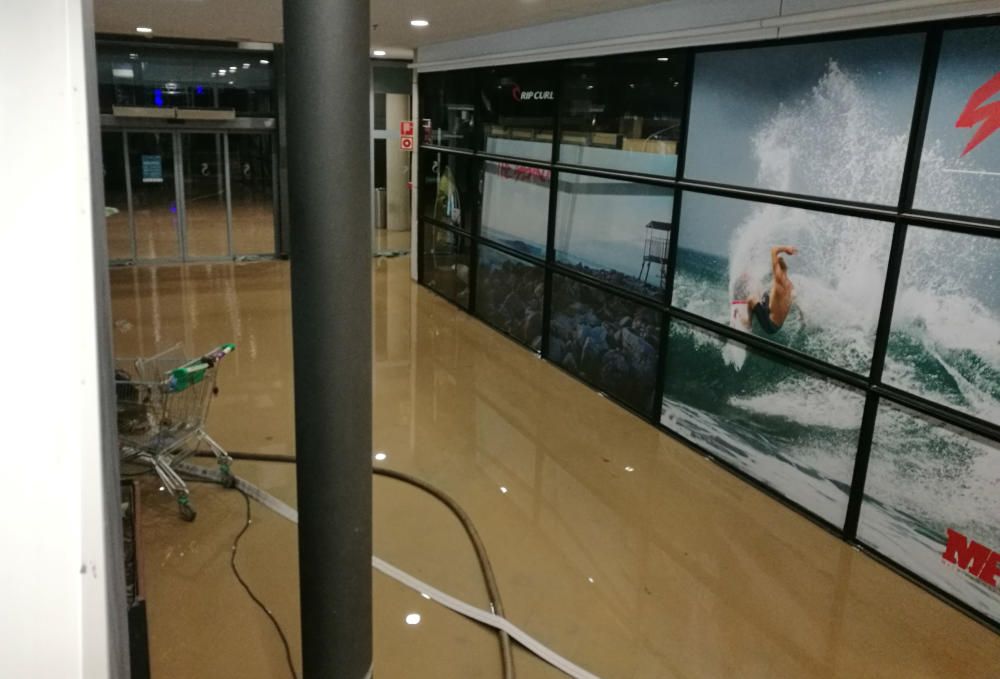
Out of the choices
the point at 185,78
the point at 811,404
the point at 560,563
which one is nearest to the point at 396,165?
the point at 185,78

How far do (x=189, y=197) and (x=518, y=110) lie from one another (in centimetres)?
1551

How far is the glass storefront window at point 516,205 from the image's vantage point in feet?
26.8

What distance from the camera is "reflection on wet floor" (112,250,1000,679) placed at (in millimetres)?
3773

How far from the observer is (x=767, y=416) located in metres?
5.44

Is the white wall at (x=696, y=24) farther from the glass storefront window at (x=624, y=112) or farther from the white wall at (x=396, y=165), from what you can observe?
the white wall at (x=396, y=165)

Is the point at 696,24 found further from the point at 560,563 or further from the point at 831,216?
the point at 560,563

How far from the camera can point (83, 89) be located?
1.36 meters

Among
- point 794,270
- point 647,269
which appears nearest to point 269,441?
point 647,269

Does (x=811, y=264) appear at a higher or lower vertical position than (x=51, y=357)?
lower

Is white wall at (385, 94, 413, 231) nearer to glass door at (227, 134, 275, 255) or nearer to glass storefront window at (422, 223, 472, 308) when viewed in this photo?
glass door at (227, 134, 275, 255)

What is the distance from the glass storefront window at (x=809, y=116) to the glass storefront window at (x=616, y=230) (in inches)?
23.7

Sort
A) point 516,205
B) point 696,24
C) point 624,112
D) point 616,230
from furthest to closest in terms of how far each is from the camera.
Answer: point 516,205 → point 616,230 → point 624,112 → point 696,24

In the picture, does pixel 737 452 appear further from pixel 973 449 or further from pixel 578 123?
pixel 578 123

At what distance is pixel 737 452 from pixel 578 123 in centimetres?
348
